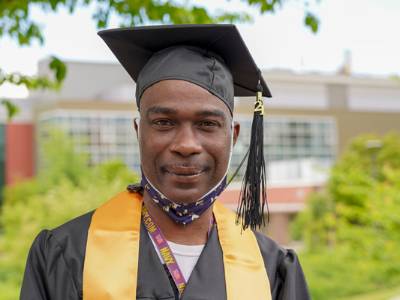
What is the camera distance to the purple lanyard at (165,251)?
81.0 inches

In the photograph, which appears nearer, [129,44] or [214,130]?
[214,130]

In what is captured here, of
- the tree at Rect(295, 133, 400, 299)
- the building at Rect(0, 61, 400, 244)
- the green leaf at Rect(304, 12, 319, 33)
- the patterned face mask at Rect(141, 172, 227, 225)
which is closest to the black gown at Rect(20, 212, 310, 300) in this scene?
the patterned face mask at Rect(141, 172, 227, 225)

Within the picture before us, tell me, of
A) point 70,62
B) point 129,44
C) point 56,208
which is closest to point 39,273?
point 129,44

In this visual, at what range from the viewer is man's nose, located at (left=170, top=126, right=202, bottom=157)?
1953 millimetres

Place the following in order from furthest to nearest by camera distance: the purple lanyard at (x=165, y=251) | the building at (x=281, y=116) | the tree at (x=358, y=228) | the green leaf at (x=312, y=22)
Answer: the building at (x=281, y=116) < the tree at (x=358, y=228) < the green leaf at (x=312, y=22) < the purple lanyard at (x=165, y=251)

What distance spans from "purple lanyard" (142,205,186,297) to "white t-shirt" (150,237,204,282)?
16 mm

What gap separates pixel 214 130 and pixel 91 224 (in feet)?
1.60

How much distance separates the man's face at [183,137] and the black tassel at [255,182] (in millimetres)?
170

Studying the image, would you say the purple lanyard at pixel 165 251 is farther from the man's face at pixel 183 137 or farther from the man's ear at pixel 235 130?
the man's ear at pixel 235 130

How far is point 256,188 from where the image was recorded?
7.18 feet

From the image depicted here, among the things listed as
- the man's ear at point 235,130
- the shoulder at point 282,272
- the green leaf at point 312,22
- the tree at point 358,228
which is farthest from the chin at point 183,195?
the tree at point 358,228

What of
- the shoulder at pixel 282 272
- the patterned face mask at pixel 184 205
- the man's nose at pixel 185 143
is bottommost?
the shoulder at pixel 282 272

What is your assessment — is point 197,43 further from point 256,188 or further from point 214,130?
point 256,188

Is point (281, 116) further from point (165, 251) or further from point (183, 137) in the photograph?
point (183, 137)
